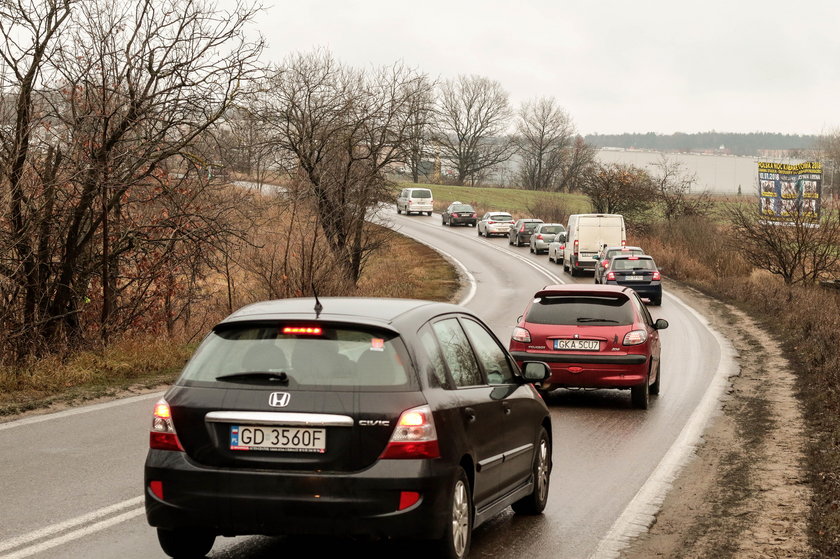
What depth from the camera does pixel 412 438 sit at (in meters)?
5.70

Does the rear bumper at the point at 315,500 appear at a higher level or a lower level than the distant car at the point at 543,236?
higher

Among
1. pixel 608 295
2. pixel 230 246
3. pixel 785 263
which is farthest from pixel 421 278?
pixel 608 295

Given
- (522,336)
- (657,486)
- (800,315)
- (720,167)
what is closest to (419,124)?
(800,315)

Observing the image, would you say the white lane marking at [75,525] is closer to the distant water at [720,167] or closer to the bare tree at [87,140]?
the bare tree at [87,140]

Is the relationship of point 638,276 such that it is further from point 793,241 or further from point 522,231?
point 522,231

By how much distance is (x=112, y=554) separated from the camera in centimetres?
646

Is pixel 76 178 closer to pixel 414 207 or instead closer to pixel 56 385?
pixel 56 385

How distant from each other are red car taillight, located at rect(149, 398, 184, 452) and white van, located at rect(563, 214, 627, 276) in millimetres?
39977

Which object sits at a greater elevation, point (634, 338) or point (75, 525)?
point (634, 338)

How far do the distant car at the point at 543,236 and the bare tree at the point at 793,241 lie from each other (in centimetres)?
2023

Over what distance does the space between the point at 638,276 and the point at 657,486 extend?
26.9 m

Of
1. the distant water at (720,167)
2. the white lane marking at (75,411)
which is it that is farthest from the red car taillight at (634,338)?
the distant water at (720,167)

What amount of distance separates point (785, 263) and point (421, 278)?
14.7 m

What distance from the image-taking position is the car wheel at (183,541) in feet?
20.5
